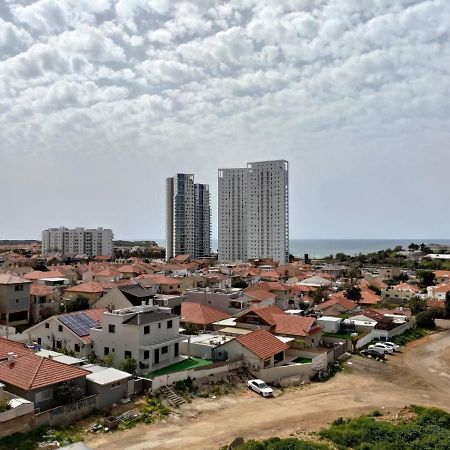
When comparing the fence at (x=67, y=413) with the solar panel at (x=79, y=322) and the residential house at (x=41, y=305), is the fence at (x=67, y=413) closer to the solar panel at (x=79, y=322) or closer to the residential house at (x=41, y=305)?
the solar panel at (x=79, y=322)

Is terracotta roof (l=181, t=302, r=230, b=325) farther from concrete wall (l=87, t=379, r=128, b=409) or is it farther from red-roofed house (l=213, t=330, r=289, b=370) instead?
concrete wall (l=87, t=379, r=128, b=409)

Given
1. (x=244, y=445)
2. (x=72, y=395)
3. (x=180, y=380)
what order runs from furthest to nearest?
(x=180, y=380) → (x=72, y=395) → (x=244, y=445)

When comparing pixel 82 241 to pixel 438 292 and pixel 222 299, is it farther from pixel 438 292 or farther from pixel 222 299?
pixel 222 299

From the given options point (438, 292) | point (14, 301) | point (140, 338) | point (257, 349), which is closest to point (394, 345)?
point (257, 349)

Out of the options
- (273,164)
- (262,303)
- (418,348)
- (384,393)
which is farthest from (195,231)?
(384,393)

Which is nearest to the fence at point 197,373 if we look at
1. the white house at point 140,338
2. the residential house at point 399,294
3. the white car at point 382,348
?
the white house at point 140,338

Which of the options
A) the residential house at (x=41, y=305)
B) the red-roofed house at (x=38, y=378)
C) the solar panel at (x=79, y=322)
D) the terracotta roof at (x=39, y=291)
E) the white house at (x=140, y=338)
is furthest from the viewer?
the terracotta roof at (x=39, y=291)

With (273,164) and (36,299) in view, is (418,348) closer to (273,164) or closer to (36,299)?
(36,299)

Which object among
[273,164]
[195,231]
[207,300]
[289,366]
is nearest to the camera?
[289,366]
